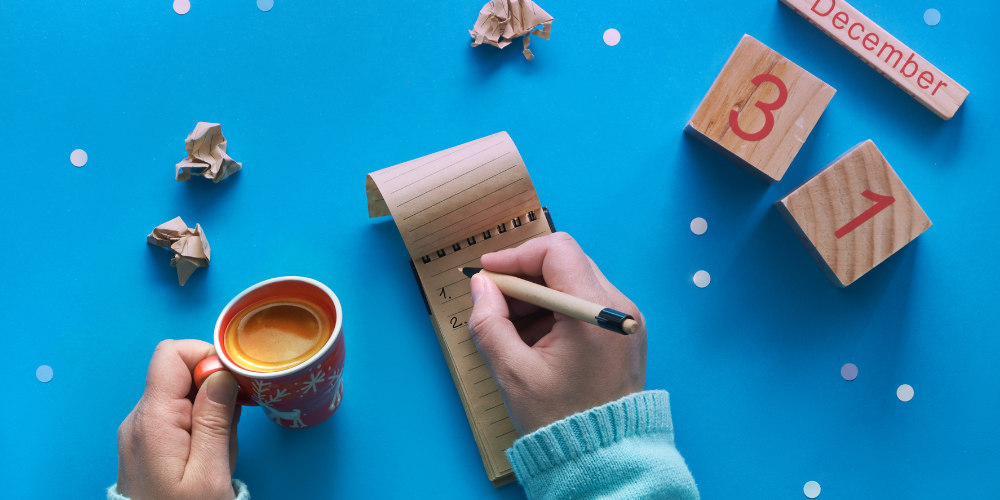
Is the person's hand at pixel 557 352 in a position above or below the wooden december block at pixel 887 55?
below

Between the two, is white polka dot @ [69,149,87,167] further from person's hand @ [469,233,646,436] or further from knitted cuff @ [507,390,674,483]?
knitted cuff @ [507,390,674,483]

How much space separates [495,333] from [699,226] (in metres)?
0.39

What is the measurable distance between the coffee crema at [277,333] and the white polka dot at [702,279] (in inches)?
21.3

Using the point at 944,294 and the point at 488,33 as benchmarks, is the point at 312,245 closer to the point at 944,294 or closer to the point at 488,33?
the point at 488,33

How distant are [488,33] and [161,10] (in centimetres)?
50

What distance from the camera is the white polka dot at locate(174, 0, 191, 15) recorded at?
2.90 ft

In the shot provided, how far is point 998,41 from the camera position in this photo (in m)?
0.93

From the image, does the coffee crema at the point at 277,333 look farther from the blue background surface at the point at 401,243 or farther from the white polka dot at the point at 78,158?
the white polka dot at the point at 78,158

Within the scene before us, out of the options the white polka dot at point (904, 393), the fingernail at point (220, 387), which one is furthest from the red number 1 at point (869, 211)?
the fingernail at point (220, 387)

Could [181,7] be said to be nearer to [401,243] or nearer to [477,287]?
[401,243]

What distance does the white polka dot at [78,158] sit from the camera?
0.86m

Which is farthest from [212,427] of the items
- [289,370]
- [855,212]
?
[855,212]

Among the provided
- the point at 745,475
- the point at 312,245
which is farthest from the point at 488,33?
the point at 745,475

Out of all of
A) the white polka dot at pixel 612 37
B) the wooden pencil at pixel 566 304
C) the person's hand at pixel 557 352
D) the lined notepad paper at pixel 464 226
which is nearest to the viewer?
the wooden pencil at pixel 566 304
